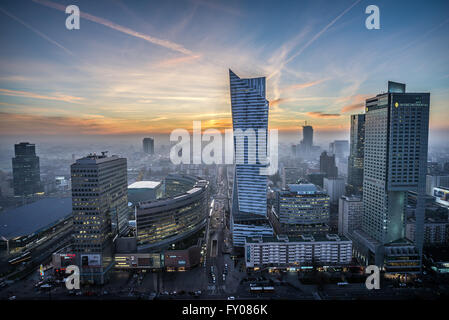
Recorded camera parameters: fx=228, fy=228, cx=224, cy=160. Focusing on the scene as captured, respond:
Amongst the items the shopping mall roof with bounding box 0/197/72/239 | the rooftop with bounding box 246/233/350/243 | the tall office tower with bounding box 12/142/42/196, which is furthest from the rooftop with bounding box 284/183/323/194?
the tall office tower with bounding box 12/142/42/196

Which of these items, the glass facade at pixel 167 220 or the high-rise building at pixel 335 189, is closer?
the glass facade at pixel 167 220

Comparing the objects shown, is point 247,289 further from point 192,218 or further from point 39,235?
point 39,235

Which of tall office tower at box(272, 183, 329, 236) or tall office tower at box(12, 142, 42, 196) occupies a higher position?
tall office tower at box(12, 142, 42, 196)

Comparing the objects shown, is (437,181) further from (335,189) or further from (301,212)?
(301,212)

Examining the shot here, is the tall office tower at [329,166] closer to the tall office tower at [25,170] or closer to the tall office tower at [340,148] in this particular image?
the tall office tower at [340,148]

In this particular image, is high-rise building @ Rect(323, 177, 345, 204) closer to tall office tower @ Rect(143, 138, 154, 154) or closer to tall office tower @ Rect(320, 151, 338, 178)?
tall office tower @ Rect(320, 151, 338, 178)

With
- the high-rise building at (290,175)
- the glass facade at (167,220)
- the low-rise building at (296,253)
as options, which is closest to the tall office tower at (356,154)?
the high-rise building at (290,175)

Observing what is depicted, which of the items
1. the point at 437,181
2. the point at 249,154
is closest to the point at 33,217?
the point at 249,154


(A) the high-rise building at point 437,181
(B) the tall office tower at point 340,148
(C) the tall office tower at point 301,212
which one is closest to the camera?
(C) the tall office tower at point 301,212
